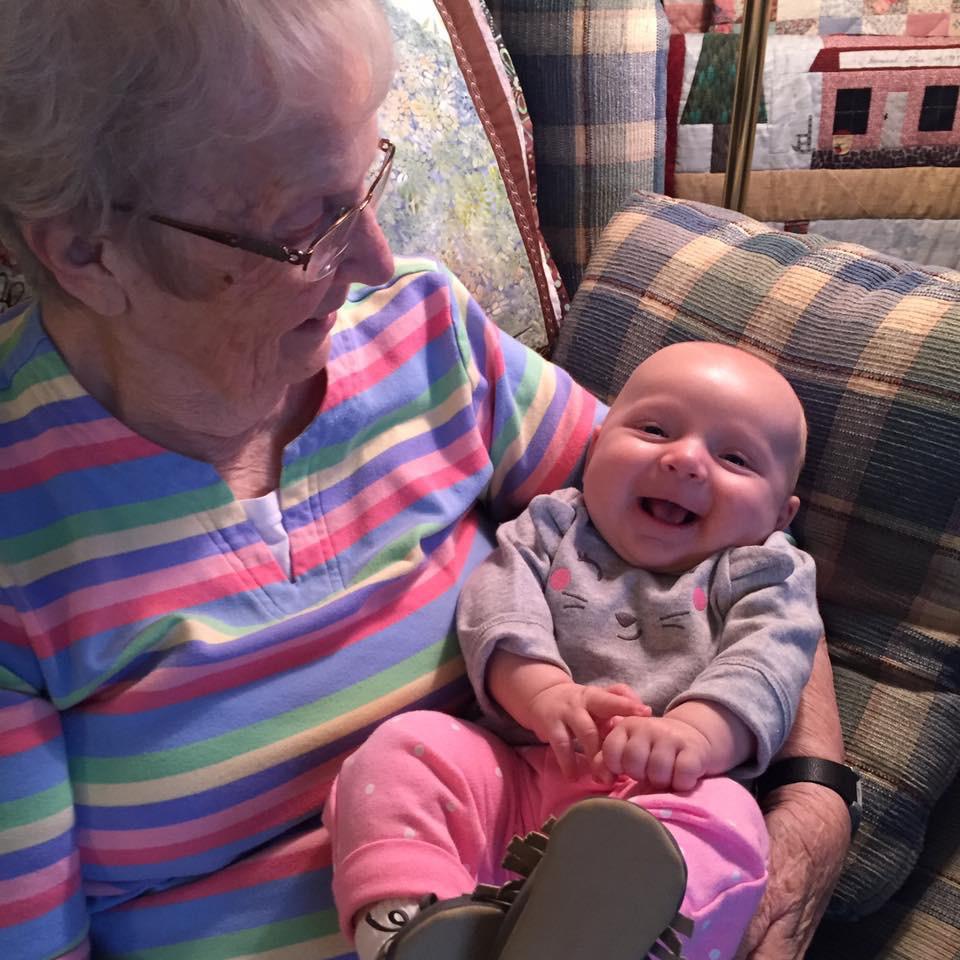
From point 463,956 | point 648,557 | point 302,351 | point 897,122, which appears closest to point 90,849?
point 463,956

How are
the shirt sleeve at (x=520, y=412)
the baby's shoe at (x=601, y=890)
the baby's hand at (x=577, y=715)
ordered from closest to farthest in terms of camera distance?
the baby's shoe at (x=601, y=890)
the baby's hand at (x=577, y=715)
the shirt sleeve at (x=520, y=412)

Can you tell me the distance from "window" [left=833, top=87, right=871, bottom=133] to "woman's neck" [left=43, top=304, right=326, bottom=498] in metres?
1.67

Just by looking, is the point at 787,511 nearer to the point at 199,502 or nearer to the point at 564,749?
the point at 564,749

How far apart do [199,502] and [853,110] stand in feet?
5.95

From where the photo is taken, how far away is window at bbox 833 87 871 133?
7.27ft

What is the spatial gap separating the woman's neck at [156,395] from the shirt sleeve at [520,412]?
0.94 feet

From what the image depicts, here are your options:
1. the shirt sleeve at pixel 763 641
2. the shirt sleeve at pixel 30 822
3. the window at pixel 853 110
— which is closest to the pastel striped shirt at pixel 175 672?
the shirt sleeve at pixel 30 822

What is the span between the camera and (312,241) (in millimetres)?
972

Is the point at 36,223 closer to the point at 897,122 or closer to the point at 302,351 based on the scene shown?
the point at 302,351

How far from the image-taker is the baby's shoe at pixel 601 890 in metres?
0.77

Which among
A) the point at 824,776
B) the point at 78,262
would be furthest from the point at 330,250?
the point at 824,776

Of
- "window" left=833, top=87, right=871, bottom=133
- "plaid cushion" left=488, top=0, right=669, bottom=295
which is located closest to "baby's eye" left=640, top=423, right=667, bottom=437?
"plaid cushion" left=488, top=0, right=669, bottom=295

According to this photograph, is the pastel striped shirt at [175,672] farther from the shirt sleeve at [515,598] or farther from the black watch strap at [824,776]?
the black watch strap at [824,776]

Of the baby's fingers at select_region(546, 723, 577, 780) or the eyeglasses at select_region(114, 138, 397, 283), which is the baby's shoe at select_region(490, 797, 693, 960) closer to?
the baby's fingers at select_region(546, 723, 577, 780)
